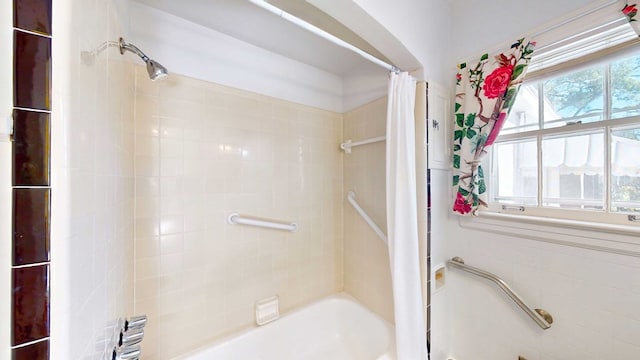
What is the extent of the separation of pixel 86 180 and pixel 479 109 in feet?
5.23

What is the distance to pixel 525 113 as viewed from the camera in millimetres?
1103

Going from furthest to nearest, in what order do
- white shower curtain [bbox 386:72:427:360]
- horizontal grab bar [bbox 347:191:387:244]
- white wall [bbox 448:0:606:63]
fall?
horizontal grab bar [bbox 347:191:387:244], white shower curtain [bbox 386:72:427:360], white wall [bbox 448:0:606:63]


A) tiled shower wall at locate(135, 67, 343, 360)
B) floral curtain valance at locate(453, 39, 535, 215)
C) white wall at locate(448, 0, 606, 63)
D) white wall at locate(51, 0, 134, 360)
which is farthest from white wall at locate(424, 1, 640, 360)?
white wall at locate(51, 0, 134, 360)

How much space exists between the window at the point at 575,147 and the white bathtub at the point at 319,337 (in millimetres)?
1148

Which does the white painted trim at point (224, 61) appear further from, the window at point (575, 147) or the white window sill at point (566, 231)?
the white window sill at point (566, 231)

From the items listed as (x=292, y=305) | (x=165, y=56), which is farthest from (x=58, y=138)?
(x=292, y=305)

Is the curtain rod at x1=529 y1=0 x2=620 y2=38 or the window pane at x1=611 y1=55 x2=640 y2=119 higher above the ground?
the curtain rod at x1=529 y1=0 x2=620 y2=38

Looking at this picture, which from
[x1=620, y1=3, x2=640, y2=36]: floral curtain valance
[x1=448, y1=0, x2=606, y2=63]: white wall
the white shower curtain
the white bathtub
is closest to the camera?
[x1=620, y1=3, x2=640, y2=36]: floral curtain valance

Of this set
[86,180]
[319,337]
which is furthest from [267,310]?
[86,180]

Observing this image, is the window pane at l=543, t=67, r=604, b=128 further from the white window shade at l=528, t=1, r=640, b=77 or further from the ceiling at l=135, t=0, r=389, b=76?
the ceiling at l=135, t=0, r=389, b=76

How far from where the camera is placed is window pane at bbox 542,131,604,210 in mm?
889

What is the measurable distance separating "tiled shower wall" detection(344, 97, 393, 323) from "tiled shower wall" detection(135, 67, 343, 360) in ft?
0.67

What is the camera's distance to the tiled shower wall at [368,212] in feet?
4.87

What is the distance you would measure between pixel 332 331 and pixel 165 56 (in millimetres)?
2155
